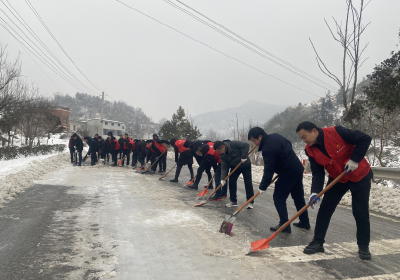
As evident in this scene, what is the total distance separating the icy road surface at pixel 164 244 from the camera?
3.12m

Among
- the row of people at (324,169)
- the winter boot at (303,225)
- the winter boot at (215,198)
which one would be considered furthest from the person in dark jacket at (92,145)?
the winter boot at (303,225)

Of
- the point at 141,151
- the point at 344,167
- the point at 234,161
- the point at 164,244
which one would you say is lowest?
the point at 164,244

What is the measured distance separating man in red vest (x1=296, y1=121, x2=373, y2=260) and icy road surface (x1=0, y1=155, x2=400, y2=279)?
29 cm

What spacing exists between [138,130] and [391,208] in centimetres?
8023

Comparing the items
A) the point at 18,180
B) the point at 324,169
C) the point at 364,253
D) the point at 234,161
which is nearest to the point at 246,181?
the point at 234,161

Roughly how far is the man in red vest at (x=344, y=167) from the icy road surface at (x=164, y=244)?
292mm

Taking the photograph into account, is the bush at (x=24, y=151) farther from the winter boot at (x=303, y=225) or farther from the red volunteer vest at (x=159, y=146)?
the winter boot at (x=303, y=225)

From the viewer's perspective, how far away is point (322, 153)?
148 inches

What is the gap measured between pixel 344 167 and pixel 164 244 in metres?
2.58

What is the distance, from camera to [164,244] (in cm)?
394

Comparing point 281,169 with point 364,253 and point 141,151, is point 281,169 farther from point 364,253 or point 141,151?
point 141,151

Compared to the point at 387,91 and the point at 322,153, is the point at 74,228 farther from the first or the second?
the point at 387,91

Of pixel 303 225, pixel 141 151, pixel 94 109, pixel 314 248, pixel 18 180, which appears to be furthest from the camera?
pixel 94 109

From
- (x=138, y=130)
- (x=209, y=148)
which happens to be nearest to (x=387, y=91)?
(x=209, y=148)
